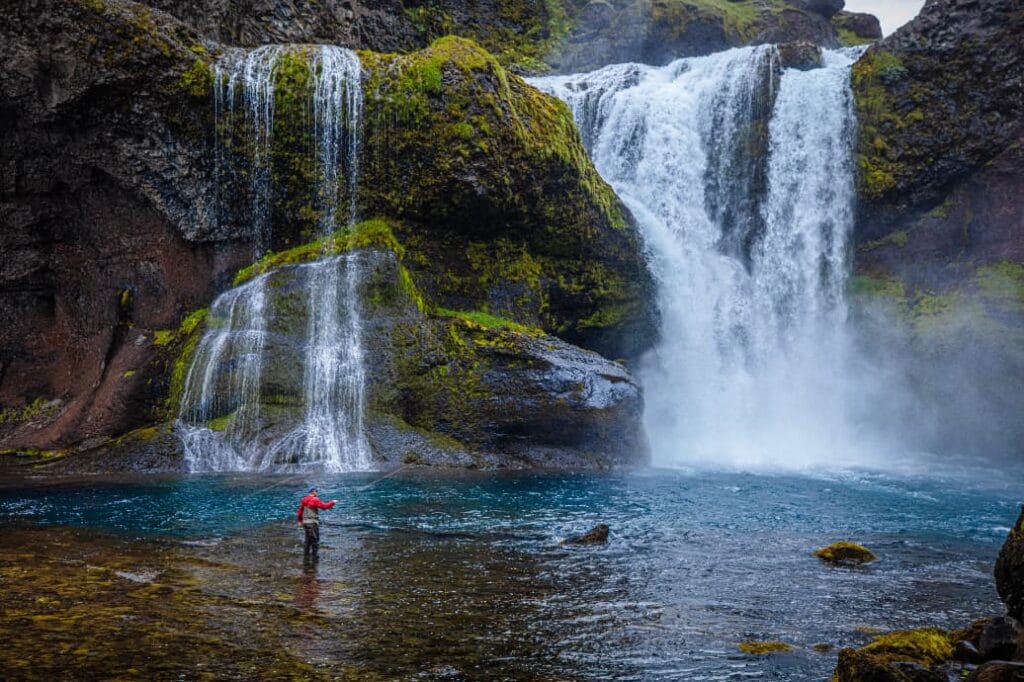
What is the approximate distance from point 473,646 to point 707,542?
6.58 m

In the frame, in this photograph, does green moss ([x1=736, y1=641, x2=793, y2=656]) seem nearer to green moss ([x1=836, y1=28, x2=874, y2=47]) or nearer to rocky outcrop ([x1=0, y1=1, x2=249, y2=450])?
rocky outcrop ([x1=0, y1=1, x2=249, y2=450])

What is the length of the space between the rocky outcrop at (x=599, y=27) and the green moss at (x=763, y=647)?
32865 millimetres

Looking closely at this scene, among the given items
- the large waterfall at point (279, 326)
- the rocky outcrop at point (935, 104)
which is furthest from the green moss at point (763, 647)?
the rocky outcrop at point (935, 104)

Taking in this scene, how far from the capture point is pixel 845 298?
31.7 m

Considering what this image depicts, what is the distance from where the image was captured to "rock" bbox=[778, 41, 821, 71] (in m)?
34.3

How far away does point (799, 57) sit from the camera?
34531mm

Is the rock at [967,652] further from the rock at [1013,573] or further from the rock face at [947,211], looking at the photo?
Result: the rock face at [947,211]

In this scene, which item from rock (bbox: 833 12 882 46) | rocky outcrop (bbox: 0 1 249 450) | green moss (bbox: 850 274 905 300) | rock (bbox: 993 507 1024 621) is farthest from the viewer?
rock (bbox: 833 12 882 46)

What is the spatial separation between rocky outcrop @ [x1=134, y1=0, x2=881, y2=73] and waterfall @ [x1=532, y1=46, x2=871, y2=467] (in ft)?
29.3

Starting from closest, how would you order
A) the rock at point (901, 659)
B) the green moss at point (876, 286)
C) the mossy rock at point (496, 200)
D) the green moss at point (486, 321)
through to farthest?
the rock at point (901, 659) → the green moss at point (486, 321) → the mossy rock at point (496, 200) → the green moss at point (876, 286)

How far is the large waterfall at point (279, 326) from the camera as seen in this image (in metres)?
22.1

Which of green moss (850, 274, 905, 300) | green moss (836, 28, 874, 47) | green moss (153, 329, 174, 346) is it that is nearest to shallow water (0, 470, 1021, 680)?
→ green moss (153, 329, 174, 346)

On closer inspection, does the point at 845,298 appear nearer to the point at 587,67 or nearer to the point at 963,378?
the point at 963,378

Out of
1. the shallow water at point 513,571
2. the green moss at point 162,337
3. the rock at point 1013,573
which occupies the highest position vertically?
the green moss at point 162,337
